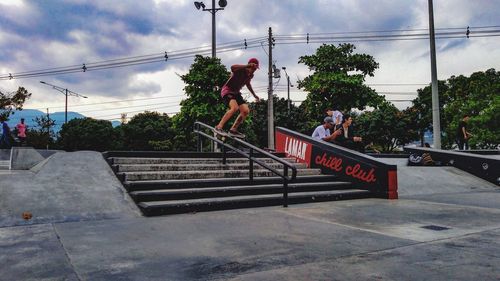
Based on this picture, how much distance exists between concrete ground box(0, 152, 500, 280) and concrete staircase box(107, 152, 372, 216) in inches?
11.0

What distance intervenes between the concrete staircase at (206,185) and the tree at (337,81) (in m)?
26.1

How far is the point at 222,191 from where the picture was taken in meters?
6.29

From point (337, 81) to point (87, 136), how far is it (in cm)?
4490

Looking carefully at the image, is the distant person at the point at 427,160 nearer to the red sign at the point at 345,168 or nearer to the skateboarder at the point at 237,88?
the red sign at the point at 345,168

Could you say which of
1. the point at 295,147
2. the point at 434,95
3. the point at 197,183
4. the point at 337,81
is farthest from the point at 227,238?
the point at 337,81

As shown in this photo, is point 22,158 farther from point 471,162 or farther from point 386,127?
point 386,127

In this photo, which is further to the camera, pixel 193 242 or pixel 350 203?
pixel 350 203

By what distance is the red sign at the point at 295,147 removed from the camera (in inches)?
367

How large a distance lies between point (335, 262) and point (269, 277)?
0.67 meters

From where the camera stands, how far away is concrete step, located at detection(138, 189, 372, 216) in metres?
5.32

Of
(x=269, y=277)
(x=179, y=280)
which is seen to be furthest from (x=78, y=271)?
(x=269, y=277)

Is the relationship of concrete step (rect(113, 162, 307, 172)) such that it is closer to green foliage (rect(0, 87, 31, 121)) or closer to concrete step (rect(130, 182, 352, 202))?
concrete step (rect(130, 182, 352, 202))

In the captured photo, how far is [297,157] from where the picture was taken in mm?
9672

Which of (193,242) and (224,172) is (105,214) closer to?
(193,242)
